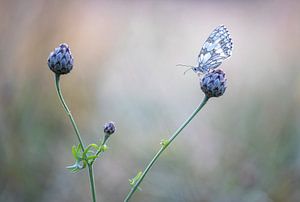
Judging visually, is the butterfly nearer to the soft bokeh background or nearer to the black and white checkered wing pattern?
the black and white checkered wing pattern

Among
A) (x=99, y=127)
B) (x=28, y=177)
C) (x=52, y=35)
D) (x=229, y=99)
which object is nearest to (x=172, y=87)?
(x=229, y=99)

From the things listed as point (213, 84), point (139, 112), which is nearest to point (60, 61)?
point (213, 84)

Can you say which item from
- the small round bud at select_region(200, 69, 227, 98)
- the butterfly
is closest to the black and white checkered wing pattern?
the butterfly

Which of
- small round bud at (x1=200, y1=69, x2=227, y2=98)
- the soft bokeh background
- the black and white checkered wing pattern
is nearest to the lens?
small round bud at (x1=200, y1=69, x2=227, y2=98)

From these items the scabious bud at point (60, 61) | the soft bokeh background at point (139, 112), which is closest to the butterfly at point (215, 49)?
the scabious bud at point (60, 61)

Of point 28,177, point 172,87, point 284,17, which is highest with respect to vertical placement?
point 284,17

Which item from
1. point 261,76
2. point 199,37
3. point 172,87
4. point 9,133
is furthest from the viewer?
point 199,37

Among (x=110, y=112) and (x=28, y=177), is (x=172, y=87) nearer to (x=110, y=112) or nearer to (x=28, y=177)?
(x=110, y=112)

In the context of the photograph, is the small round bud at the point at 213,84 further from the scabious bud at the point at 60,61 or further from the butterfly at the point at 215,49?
the scabious bud at the point at 60,61
